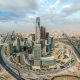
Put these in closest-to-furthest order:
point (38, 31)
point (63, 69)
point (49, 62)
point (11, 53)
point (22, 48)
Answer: point (63, 69)
point (49, 62)
point (11, 53)
point (22, 48)
point (38, 31)

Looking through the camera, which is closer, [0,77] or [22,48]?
[0,77]

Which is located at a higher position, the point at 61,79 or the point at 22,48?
the point at 22,48

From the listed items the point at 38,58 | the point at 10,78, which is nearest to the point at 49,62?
the point at 38,58

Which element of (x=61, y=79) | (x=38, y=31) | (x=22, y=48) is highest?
(x=38, y=31)

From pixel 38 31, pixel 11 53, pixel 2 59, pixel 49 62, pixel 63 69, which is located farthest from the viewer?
pixel 38 31

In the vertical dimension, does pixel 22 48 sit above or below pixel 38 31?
below

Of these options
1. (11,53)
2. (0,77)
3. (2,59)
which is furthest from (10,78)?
(11,53)

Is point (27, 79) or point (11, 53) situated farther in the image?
point (11, 53)

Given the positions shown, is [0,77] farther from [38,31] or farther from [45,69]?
[38,31]

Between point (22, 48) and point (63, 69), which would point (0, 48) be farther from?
point (63, 69)
